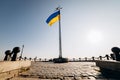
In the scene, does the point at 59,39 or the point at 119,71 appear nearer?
the point at 119,71

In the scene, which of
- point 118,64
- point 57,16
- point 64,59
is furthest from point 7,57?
point 57,16

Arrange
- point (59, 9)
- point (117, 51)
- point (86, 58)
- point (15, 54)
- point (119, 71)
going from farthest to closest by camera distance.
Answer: point (86, 58), point (59, 9), point (15, 54), point (117, 51), point (119, 71)

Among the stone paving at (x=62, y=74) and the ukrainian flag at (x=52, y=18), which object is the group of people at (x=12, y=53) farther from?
the ukrainian flag at (x=52, y=18)

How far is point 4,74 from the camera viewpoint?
3789 millimetres

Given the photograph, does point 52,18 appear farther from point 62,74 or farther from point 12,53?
point 62,74

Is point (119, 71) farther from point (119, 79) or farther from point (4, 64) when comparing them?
point (4, 64)

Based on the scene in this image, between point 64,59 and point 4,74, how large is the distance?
1560 centimetres

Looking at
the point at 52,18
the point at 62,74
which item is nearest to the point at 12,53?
the point at 62,74

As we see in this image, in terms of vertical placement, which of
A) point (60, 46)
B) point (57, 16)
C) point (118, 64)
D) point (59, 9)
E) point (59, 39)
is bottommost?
point (118, 64)

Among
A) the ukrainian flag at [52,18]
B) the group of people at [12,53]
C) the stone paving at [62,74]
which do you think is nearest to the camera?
the stone paving at [62,74]

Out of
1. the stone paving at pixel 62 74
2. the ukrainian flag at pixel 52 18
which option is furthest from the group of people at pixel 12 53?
the ukrainian flag at pixel 52 18

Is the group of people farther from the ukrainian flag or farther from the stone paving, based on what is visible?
the ukrainian flag

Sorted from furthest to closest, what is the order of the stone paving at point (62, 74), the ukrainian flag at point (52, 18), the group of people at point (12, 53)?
the ukrainian flag at point (52, 18), the group of people at point (12, 53), the stone paving at point (62, 74)

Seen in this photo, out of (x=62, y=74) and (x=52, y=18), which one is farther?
(x=52, y=18)
